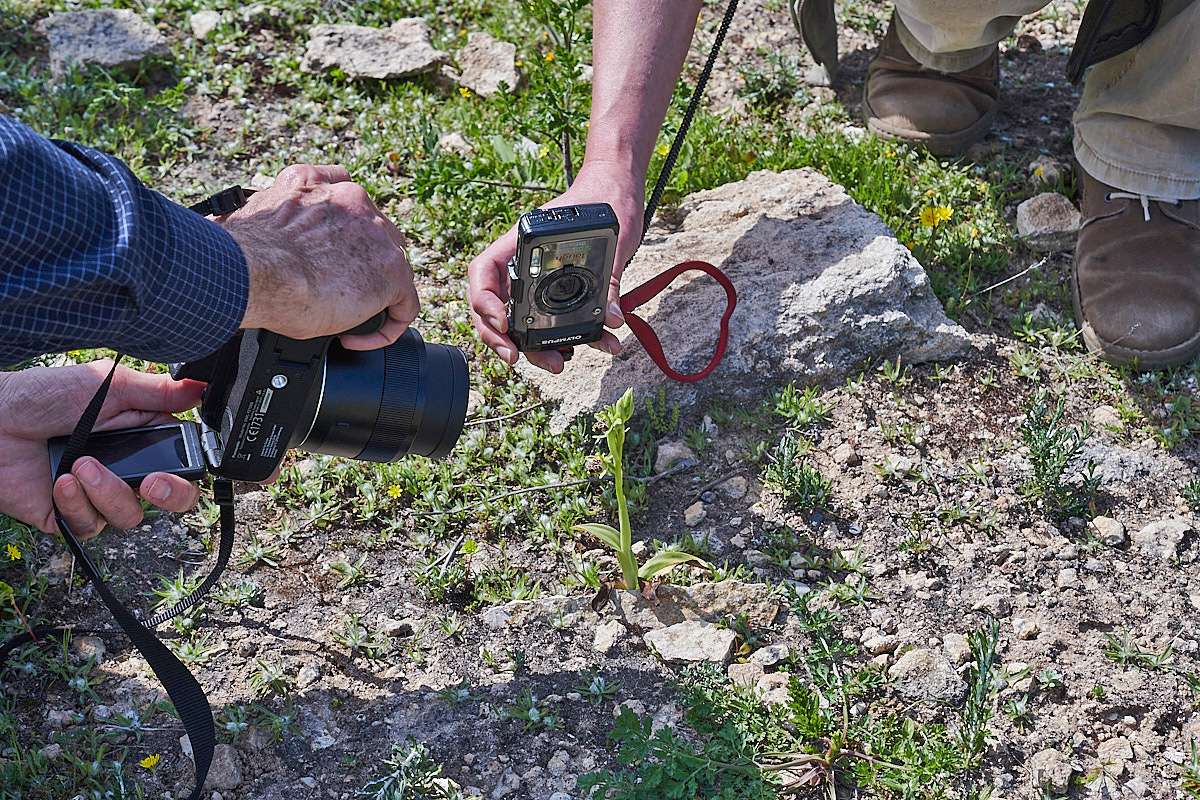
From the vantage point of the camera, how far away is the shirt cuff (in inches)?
70.7

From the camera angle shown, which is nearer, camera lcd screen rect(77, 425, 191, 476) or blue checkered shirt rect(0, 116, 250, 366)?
blue checkered shirt rect(0, 116, 250, 366)

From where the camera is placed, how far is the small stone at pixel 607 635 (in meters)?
2.46

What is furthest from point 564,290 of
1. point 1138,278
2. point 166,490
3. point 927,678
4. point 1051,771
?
point 1138,278

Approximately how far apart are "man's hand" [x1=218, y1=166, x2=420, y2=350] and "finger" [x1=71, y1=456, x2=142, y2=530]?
0.45 metres

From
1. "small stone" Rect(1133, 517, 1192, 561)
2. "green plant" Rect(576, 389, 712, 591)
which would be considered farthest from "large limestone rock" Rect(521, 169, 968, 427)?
"small stone" Rect(1133, 517, 1192, 561)

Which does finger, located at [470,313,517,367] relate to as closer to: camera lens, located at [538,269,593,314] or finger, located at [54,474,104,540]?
camera lens, located at [538,269,593,314]

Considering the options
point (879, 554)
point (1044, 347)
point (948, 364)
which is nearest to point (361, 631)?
point (879, 554)

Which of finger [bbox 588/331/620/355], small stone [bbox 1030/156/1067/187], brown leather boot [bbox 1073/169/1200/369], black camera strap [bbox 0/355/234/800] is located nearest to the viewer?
black camera strap [bbox 0/355/234/800]

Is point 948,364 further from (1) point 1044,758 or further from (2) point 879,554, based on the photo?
(1) point 1044,758

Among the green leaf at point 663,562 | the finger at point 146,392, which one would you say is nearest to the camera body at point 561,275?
the green leaf at point 663,562

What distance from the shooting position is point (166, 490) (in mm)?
2164

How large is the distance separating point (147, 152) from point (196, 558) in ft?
5.56

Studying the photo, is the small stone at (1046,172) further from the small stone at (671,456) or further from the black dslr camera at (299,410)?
the black dslr camera at (299,410)

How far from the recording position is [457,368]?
2.31 m
